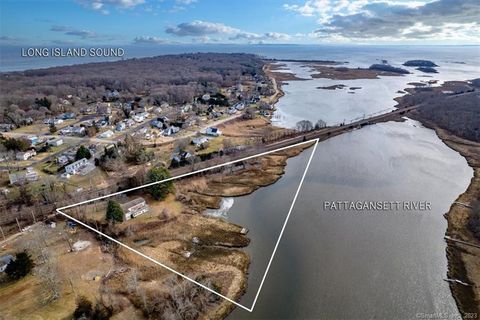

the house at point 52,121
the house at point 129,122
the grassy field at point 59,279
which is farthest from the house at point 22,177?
the house at point 52,121

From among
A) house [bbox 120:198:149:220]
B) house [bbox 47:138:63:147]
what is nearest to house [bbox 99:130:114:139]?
house [bbox 47:138:63:147]

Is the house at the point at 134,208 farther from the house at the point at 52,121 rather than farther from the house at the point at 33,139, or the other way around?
the house at the point at 52,121

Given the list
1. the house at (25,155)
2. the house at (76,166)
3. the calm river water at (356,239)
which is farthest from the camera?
the house at (25,155)

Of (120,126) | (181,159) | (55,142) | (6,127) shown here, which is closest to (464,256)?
(181,159)

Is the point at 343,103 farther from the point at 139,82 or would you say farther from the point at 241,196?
the point at 139,82

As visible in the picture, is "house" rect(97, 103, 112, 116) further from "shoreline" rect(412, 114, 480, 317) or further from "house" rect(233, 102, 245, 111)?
"shoreline" rect(412, 114, 480, 317)

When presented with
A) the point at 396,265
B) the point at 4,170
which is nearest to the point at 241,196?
the point at 396,265

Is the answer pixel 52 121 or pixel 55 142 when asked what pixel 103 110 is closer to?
pixel 52 121

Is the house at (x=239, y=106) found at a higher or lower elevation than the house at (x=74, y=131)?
higher
